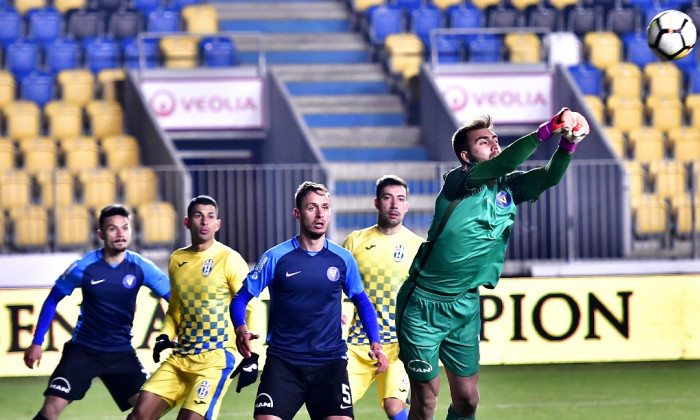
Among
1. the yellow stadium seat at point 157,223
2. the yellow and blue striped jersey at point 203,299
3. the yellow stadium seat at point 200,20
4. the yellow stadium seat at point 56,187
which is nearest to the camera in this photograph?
the yellow and blue striped jersey at point 203,299

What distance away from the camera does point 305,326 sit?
6.55 m

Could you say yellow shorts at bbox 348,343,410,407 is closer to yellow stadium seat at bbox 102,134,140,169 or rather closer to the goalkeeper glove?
the goalkeeper glove

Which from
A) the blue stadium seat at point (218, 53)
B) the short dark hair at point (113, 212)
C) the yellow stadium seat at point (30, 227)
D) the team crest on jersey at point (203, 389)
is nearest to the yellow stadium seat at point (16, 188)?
the yellow stadium seat at point (30, 227)

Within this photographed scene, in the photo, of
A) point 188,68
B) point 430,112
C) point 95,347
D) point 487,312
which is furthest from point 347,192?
point 95,347

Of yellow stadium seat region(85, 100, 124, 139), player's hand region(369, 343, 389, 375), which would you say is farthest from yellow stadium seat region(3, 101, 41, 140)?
player's hand region(369, 343, 389, 375)

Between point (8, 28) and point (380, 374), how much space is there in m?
12.1

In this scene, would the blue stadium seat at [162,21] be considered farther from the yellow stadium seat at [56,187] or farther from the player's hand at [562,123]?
the player's hand at [562,123]

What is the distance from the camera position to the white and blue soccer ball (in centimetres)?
770

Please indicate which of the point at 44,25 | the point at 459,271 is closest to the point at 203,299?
the point at 459,271

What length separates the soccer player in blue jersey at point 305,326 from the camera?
6504 mm

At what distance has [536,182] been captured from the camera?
6.46m

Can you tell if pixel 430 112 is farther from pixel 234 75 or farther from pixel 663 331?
pixel 663 331

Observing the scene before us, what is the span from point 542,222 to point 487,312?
119 inches

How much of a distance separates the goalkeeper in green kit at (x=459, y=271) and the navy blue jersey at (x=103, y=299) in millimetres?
1865
